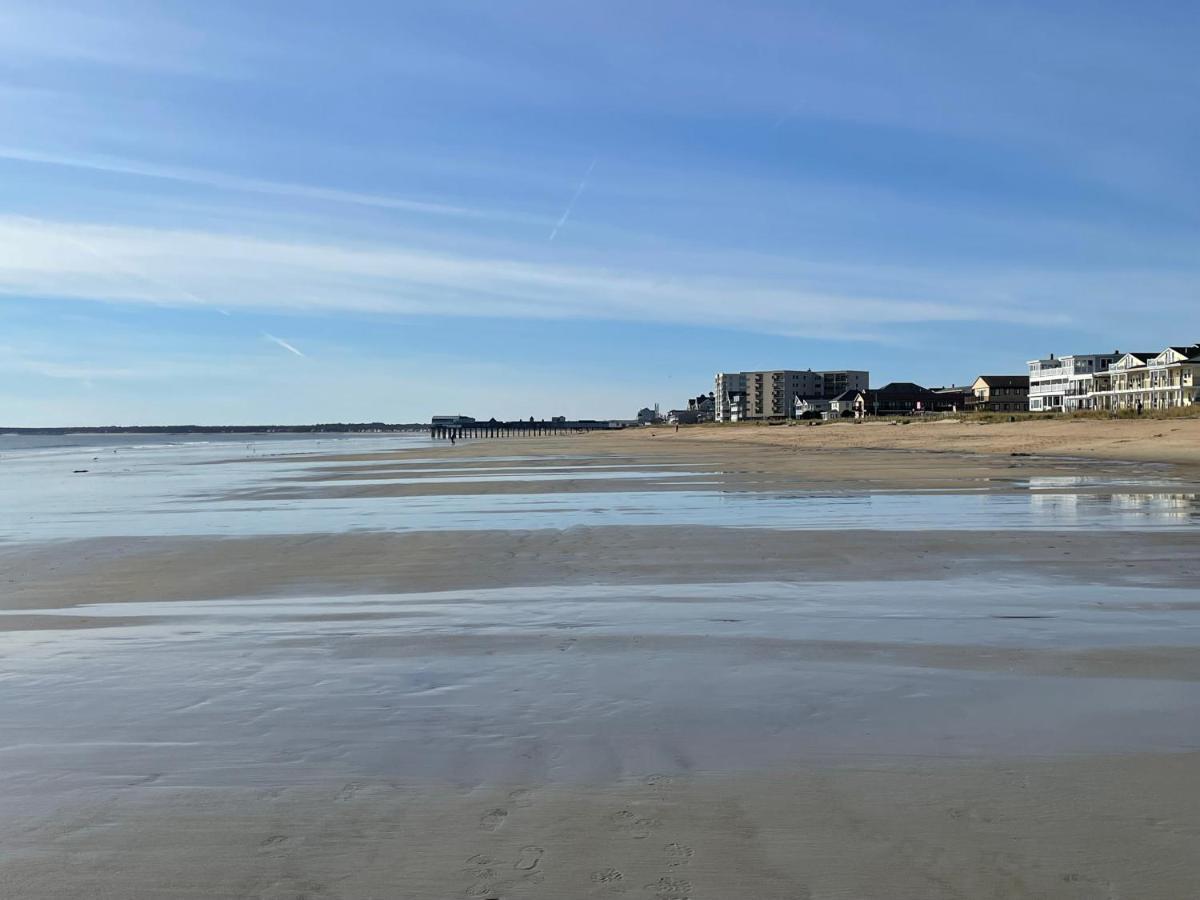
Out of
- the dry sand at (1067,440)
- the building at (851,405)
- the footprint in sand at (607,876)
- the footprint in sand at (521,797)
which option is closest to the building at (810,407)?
the building at (851,405)

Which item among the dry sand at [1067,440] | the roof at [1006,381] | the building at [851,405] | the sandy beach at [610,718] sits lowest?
the sandy beach at [610,718]

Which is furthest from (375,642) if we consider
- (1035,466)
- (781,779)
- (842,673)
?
(1035,466)

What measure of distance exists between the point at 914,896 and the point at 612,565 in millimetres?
7960

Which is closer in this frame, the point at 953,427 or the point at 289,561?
the point at 289,561

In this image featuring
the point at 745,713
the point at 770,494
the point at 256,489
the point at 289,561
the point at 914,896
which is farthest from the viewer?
the point at 256,489

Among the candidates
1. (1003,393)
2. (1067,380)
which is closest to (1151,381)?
(1067,380)

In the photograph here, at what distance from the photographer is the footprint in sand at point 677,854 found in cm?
345

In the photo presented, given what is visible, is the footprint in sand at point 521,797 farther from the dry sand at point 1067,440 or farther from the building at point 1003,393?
the building at point 1003,393

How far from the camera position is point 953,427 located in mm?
63812

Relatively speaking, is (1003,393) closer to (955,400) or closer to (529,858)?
(955,400)

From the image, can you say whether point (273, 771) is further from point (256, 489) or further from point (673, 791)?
point (256, 489)

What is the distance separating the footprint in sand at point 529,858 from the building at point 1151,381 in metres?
85.6

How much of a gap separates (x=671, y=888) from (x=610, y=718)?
1.98 meters

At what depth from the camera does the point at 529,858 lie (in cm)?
351
